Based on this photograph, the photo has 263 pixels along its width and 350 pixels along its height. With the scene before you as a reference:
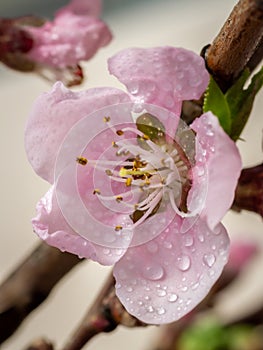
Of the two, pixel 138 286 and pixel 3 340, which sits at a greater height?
pixel 138 286

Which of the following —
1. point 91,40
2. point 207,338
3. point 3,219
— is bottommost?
point 3,219

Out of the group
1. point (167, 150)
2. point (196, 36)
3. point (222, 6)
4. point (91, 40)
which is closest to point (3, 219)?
point (196, 36)

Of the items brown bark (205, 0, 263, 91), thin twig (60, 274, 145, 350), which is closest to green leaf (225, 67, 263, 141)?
brown bark (205, 0, 263, 91)

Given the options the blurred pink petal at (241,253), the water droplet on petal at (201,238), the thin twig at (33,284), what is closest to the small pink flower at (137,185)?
the water droplet on petal at (201,238)

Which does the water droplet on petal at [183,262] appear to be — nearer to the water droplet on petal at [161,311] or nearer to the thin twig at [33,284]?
the water droplet on petal at [161,311]

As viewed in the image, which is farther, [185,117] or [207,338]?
[207,338]

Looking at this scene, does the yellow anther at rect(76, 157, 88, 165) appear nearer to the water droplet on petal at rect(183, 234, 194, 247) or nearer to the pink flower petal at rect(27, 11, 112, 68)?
the water droplet on petal at rect(183, 234, 194, 247)

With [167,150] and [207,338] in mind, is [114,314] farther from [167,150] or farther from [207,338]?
[207,338]
